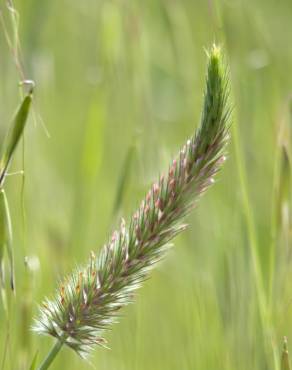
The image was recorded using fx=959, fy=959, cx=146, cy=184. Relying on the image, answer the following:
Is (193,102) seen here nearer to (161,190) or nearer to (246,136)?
(246,136)

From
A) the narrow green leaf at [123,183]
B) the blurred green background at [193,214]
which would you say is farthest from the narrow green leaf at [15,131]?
the narrow green leaf at [123,183]

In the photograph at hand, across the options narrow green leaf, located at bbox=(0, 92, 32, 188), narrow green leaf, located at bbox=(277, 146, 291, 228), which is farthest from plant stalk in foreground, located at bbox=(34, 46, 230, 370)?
narrow green leaf, located at bbox=(277, 146, 291, 228)

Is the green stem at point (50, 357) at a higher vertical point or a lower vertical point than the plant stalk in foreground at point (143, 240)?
lower

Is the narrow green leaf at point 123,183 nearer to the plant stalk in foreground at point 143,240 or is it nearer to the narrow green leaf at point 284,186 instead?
the narrow green leaf at point 284,186

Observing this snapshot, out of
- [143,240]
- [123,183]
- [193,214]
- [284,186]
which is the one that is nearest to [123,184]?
[123,183]

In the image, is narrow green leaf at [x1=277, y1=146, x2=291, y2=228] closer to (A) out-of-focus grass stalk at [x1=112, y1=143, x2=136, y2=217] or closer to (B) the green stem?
(A) out-of-focus grass stalk at [x1=112, y1=143, x2=136, y2=217]

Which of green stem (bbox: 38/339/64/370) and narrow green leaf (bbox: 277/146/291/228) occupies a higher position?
narrow green leaf (bbox: 277/146/291/228)
